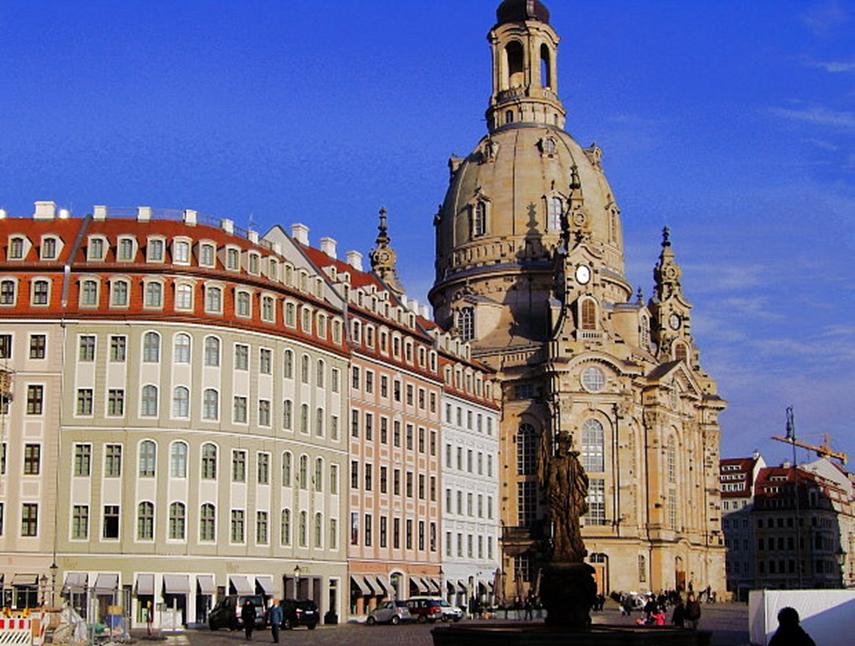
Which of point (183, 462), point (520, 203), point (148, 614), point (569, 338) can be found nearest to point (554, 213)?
point (520, 203)

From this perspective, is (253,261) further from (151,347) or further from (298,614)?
(298,614)

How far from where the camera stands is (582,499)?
43.8 m

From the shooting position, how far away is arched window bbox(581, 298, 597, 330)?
130m

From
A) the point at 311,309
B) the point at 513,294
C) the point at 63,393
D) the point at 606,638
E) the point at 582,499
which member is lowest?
the point at 606,638

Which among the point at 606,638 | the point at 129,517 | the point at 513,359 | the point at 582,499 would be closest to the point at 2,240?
the point at 129,517

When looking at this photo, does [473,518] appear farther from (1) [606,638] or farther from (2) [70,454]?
(1) [606,638]

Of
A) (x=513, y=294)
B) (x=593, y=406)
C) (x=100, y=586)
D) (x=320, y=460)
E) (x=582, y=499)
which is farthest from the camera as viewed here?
(x=513, y=294)

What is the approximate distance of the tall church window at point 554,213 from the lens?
141m

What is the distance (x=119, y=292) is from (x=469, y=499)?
41.0 m

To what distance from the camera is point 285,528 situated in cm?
7962

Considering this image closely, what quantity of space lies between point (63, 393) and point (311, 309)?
628 inches

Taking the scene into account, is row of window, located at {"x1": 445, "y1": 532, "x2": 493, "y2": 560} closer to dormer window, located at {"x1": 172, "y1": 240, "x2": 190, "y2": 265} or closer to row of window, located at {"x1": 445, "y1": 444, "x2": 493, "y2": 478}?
row of window, located at {"x1": 445, "y1": 444, "x2": 493, "y2": 478}

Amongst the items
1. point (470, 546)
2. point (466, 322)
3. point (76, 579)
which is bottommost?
point (76, 579)

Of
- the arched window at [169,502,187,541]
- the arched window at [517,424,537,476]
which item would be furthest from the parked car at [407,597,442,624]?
the arched window at [517,424,537,476]
